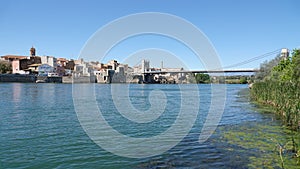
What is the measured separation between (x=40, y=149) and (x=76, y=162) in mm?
2178

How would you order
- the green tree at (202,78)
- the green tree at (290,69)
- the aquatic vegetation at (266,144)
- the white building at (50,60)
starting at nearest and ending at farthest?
1. the aquatic vegetation at (266,144)
2. the green tree at (290,69)
3. the white building at (50,60)
4. the green tree at (202,78)

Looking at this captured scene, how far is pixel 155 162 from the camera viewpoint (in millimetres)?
8805

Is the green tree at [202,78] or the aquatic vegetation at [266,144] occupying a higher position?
the green tree at [202,78]

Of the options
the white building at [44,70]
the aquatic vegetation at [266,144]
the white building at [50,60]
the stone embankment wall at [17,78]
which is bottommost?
the aquatic vegetation at [266,144]

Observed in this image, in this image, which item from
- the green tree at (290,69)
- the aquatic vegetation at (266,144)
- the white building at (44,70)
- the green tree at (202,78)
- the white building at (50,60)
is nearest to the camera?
the aquatic vegetation at (266,144)

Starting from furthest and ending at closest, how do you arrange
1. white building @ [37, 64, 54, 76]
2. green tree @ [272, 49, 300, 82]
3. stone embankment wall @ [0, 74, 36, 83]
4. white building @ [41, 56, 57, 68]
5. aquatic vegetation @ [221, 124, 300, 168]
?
white building @ [41, 56, 57, 68] < white building @ [37, 64, 54, 76] < stone embankment wall @ [0, 74, 36, 83] < green tree @ [272, 49, 300, 82] < aquatic vegetation @ [221, 124, 300, 168]

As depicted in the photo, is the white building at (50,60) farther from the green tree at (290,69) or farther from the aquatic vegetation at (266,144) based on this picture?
the aquatic vegetation at (266,144)

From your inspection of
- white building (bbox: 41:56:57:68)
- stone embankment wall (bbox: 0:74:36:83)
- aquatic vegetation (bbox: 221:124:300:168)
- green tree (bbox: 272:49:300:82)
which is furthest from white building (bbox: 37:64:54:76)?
aquatic vegetation (bbox: 221:124:300:168)

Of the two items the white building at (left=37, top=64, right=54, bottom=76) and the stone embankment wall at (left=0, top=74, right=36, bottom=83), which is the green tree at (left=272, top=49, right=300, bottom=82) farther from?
the white building at (left=37, top=64, right=54, bottom=76)

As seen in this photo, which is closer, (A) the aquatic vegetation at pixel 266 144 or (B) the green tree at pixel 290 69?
(A) the aquatic vegetation at pixel 266 144

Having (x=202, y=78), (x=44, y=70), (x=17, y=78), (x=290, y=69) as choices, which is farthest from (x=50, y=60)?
(x=290, y=69)

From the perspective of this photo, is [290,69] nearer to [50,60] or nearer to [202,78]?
[202,78]

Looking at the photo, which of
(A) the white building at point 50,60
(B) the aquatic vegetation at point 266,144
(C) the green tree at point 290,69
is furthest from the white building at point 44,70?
(B) the aquatic vegetation at point 266,144

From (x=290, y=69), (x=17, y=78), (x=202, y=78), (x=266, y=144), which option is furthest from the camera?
(x=202, y=78)
